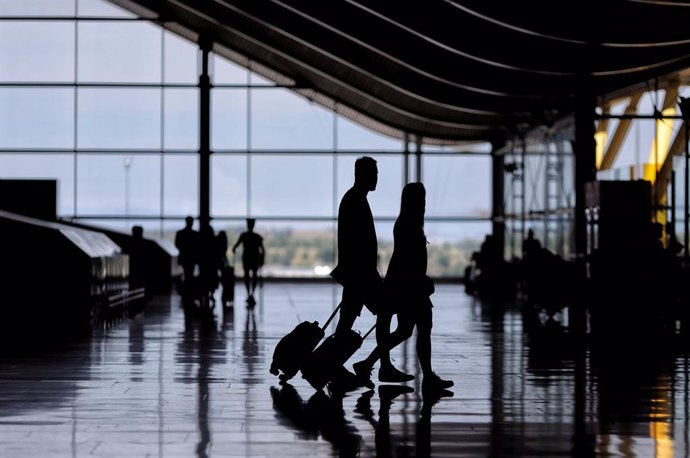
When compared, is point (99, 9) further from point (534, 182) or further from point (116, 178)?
point (534, 182)

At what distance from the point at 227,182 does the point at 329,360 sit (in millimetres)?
27781

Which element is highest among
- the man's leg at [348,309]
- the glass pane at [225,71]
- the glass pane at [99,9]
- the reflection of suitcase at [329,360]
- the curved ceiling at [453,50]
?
the glass pane at [99,9]

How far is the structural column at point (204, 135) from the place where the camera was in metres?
35.9

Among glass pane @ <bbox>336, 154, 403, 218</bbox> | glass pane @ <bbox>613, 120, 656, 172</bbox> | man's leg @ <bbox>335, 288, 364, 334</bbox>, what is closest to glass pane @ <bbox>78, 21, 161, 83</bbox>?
glass pane @ <bbox>336, 154, 403, 218</bbox>

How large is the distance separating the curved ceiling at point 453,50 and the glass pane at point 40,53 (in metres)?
1.72

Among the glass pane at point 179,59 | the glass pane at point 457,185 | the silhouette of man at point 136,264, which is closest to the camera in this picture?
the silhouette of man at point 136,264

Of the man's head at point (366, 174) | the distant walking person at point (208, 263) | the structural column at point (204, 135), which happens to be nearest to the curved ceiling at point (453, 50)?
the structural column at point (204, 135)

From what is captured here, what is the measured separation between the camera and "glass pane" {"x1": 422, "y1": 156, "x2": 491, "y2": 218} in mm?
38875

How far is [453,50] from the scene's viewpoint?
24.2 metres

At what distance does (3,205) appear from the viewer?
21.2m

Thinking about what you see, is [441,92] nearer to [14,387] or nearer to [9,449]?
[14,387]

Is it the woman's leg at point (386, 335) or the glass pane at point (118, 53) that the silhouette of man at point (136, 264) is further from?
the glass pane at point (118, 53)

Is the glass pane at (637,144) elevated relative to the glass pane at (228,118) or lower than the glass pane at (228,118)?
lower

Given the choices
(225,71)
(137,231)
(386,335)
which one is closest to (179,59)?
(225,71)
